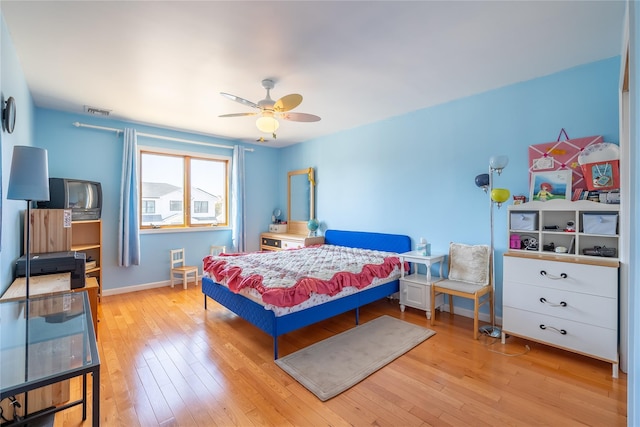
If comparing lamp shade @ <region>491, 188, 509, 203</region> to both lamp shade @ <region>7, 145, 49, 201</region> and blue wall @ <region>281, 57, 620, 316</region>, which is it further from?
lamp shade @ <region>7, 145, 49, 201</region>

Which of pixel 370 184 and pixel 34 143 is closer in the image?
pixel 34 143

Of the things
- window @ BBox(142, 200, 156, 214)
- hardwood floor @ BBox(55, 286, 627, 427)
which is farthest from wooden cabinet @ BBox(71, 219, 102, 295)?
hardwood floor @ BBox(55, 286, 627, 427)

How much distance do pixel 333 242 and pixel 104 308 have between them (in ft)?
11.2

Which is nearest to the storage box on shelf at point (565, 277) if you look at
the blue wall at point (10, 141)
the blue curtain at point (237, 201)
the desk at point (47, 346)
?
the desk at point (47, 346)

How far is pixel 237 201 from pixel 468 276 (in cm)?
407

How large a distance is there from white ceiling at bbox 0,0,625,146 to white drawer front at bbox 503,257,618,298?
1.86m

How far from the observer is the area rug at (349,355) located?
2.18 meters

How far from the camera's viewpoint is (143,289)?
4.57 m

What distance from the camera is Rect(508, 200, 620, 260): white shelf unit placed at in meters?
2.48

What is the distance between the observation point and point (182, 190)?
5105 millimetres

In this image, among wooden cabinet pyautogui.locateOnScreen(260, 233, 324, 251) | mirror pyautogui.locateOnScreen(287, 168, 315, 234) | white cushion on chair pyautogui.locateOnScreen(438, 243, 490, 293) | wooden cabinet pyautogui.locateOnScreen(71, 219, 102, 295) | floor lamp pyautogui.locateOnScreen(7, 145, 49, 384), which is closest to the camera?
floor lamp pyautogui.locateOnScreen(7, 145, 49, 384)

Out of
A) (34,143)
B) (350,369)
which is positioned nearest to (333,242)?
(350,369)

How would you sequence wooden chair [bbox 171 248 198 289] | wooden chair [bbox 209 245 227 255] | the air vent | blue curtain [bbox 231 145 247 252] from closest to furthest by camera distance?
the air vent, wooden chair [bbox 171 248 198 289], wooden chair [bbox 209 245 227 255], blue curtain [bbox 231 145 247 252]

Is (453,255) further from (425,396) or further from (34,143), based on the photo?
(34,143)
